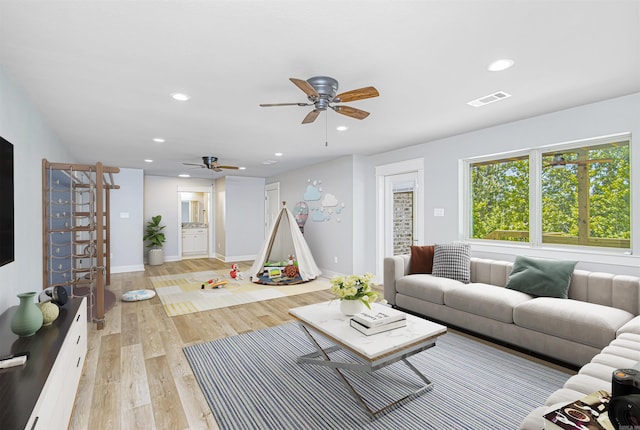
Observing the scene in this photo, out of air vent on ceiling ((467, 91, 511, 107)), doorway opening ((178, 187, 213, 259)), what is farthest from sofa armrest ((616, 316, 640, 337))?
doorway opening ((178, 187, 213, 259))

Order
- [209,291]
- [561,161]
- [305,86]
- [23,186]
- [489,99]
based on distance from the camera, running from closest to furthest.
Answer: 1. [305,86]
2. [23,186]
3. [489,99]
4. [561,161]
5. [209,291]

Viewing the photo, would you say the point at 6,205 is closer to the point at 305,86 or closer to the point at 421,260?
the point at 305,86

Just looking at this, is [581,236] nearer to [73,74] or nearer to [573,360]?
[573,360]

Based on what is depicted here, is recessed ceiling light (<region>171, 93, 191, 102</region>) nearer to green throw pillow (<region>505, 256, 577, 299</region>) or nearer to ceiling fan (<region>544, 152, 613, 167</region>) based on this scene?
green throw pillow (<region>505, 256, 577, 299</region>)

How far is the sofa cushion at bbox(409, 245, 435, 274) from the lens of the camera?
4047 mm

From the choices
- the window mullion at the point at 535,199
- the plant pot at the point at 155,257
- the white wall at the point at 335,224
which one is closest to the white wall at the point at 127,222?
the plant pot at the point at 155,257

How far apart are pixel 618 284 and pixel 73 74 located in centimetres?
486

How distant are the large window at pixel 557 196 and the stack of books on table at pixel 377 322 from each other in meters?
2.46

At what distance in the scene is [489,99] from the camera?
298cm

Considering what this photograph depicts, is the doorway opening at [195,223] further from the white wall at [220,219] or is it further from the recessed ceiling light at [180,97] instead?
the recessed ceiling light at [180,97]

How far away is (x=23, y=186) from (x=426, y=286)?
4.05m

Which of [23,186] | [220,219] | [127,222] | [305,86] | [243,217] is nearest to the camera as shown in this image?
Answer: [305,86]

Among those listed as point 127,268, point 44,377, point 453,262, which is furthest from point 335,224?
point 44,377

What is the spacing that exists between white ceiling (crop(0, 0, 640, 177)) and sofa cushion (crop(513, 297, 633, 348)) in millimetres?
1915
